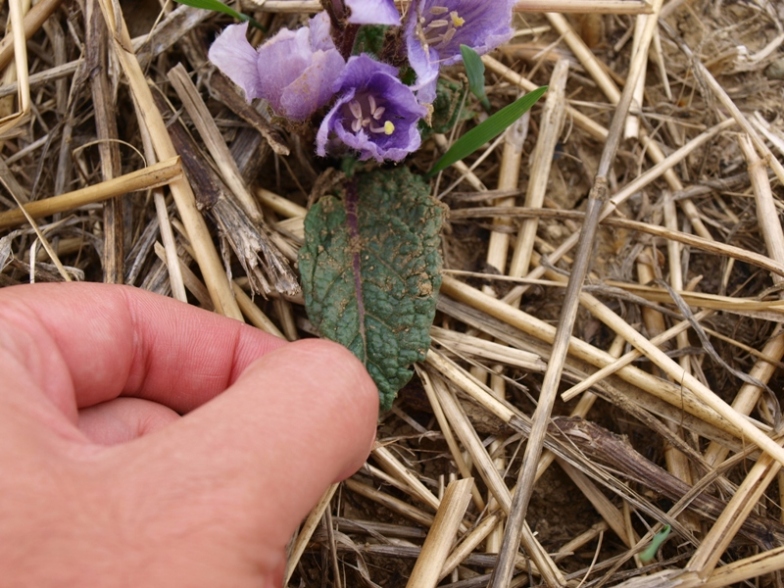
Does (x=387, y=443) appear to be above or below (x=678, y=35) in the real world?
below

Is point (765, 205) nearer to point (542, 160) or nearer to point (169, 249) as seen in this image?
point (542, 160)

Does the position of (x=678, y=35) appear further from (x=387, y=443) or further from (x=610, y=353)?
(x=387, y=443)

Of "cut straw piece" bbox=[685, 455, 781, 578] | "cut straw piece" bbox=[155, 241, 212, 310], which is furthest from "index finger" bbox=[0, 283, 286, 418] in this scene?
"cut straw piece" bbox=[685, 455, 781, 578]

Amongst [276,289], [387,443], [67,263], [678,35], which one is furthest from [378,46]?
[678,35]

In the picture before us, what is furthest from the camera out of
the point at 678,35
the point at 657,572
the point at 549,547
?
the point at 678,35

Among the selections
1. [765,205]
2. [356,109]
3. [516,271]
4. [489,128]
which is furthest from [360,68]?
[765,205]

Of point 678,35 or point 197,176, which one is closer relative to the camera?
point 197,176
